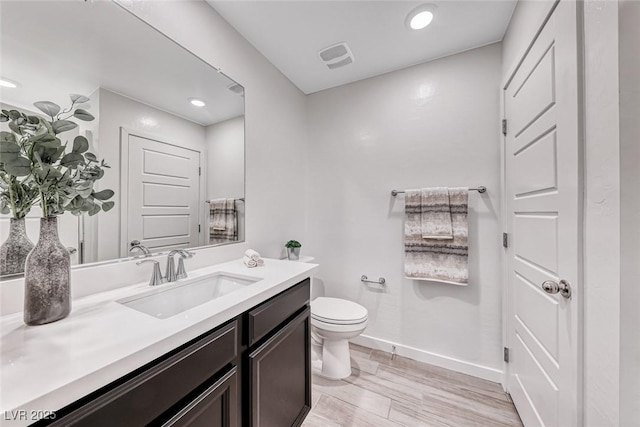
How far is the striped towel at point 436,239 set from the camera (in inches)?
68.2

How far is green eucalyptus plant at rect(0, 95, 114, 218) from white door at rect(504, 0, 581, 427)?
1.66 meters

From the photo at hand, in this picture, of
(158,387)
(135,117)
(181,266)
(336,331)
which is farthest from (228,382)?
(135,117)

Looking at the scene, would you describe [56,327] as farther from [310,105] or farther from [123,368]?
[310,105]

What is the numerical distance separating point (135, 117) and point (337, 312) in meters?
1.69

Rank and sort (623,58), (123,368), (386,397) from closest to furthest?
(123,368) → (623,58) → (386,397)

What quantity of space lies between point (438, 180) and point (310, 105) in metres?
1.48

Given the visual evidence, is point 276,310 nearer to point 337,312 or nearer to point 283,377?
point 283,377

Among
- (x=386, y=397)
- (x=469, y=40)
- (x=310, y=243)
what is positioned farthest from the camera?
(x=310, y=243)

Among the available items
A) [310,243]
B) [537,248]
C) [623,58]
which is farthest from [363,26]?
[310,243]

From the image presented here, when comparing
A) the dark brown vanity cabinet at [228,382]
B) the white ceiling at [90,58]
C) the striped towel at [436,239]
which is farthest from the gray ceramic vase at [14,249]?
the striped towel at [436,239]

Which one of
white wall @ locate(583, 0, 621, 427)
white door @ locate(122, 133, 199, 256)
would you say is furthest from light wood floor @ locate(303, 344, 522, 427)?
white door @ locate(122, 133, 199, 256)

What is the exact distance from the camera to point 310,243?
8.02 ft

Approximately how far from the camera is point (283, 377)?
1108 mm

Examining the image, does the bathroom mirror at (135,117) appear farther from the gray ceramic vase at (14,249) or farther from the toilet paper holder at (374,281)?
the toilet paper holder at (374,281)
